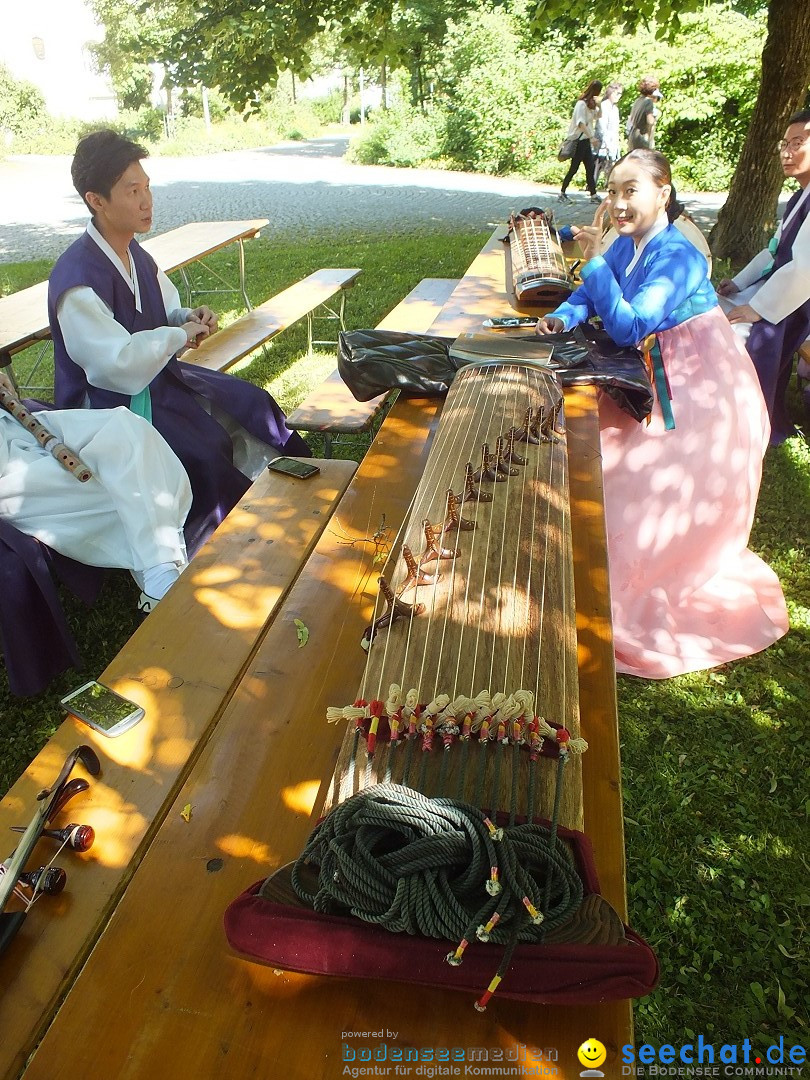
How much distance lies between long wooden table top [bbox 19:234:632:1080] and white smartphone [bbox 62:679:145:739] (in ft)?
0.77

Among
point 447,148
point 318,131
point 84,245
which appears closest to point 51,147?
point 318,131

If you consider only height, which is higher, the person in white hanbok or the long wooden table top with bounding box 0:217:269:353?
the long wooden table top with bounding box 0:217:269:353

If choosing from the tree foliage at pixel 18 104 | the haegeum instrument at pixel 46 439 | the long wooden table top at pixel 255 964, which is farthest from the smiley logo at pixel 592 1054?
the tree foliage at pixel 18 104

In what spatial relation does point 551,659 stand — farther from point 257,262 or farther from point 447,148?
point 447,148

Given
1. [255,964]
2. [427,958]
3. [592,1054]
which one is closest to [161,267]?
[255,964]

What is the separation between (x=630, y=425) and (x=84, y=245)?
2296 mm

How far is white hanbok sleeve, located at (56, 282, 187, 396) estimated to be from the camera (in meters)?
2.97

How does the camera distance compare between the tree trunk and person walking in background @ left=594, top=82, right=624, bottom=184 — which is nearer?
the tree trunk

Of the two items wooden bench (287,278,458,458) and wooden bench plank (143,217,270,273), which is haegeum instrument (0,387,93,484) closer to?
wooden bench (287,278,458,458)

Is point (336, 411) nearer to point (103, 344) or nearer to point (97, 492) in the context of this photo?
point (103, 344)

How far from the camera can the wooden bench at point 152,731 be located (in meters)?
1.26

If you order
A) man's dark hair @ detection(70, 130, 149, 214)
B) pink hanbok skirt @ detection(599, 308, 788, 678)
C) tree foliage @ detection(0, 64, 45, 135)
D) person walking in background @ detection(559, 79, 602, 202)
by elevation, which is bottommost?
pink hanbok skirt @ detection(599, 308, 788, 678)

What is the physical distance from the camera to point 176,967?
→ 46.8 inches

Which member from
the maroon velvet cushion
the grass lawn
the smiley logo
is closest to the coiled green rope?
the maroon velvet cushion
